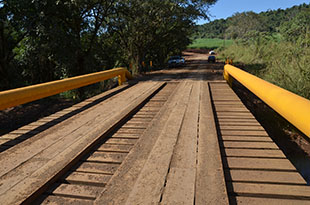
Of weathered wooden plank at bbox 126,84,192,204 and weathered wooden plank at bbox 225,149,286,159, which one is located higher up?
weathered wooden plank at bbox 126,84,192,204

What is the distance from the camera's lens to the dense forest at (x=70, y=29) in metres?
12.1

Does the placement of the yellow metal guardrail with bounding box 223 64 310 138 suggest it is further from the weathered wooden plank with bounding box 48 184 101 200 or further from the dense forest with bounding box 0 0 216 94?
the dense forest with bounding box 0 0 216 94

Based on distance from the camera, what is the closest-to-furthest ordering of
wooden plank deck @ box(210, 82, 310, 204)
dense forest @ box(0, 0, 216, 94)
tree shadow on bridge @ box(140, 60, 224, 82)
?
wooden plank deck @ box(210, 82, 310, 204)
dense forest @ box(0, 0, 216, 94)
tree shadow on bridge @ box(140, 60, 224, 82)

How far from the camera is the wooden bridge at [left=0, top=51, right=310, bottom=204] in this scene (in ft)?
6.89

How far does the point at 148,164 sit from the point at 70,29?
15076mm

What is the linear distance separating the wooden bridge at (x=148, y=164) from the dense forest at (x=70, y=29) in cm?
983

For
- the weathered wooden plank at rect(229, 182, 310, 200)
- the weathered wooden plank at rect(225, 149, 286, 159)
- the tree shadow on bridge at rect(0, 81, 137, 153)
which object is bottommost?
the weathered wooden plank at rect(229, 182, 310, 200)

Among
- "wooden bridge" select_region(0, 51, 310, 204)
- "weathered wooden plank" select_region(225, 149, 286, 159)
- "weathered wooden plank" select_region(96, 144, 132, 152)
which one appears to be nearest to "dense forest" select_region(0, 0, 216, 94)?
"wooden bridge" select_region(0, 51, 310, 204)

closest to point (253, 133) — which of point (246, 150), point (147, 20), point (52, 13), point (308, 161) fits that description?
point (246, 150)

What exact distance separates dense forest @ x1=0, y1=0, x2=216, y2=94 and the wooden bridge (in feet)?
32.3

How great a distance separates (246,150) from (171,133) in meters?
1.12

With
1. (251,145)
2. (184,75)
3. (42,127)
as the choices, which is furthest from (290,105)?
(184,75)

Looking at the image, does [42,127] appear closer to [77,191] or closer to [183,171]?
[77,191]

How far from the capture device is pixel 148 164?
8.50 ft
